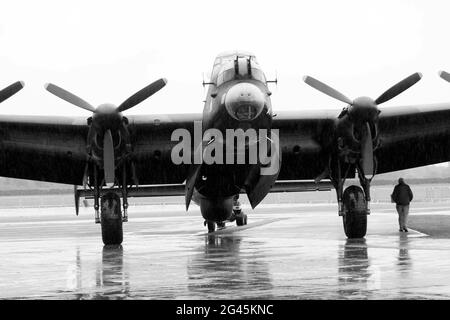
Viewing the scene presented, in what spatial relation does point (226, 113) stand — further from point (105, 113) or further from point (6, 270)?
point (6, 270)

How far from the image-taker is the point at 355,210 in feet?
72.7

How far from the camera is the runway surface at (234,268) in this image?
11336 mm

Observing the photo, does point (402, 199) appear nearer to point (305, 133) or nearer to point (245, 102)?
point (305, 133)

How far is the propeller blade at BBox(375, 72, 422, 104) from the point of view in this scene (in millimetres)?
21391

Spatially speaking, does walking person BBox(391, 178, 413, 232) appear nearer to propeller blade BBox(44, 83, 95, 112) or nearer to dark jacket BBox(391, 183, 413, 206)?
dark jacket BBox(391, 183, 413, 206)

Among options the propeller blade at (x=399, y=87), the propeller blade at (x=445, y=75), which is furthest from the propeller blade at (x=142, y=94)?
the propeller blade at (x=445, y=75)

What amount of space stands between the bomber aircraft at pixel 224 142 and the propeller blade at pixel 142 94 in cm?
3

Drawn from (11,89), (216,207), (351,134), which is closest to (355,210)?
(351,134)

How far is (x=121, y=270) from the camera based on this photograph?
585 inches

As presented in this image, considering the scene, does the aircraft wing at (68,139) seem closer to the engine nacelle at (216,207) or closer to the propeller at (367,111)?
the engine nacelle at (216,207)

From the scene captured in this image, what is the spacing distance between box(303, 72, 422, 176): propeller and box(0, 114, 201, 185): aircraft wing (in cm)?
424
